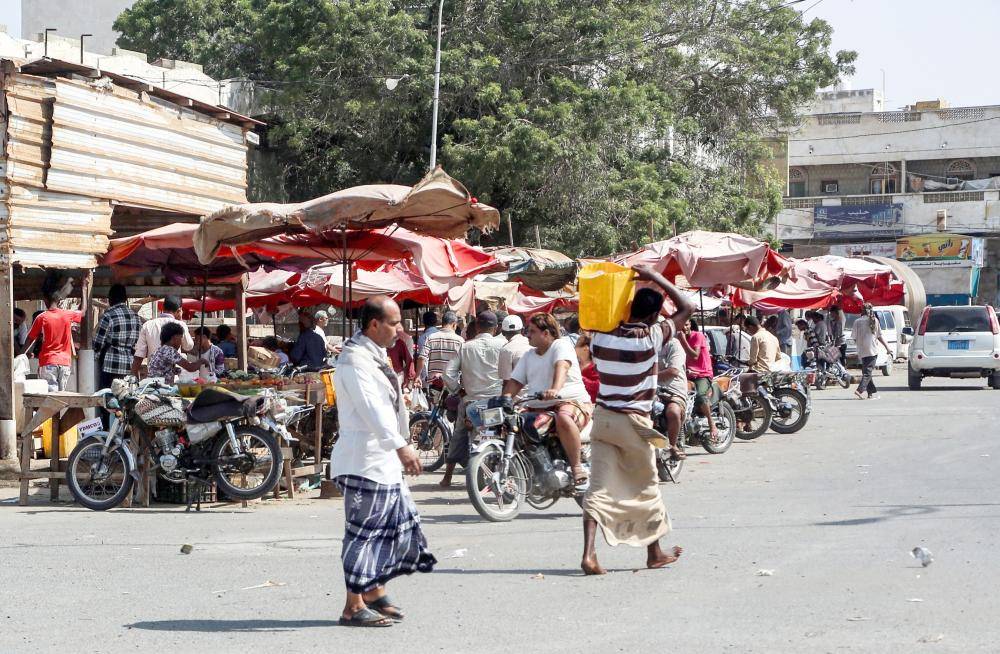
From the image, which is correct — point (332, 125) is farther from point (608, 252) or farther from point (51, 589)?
point (51, 589)

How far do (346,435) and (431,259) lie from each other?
24.0ft

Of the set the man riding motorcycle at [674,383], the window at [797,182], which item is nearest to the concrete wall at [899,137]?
the window at [797,182]

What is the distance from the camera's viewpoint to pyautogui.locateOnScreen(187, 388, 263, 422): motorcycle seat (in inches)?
436

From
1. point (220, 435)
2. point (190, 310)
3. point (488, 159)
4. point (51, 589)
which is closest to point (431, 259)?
point (220, 435)

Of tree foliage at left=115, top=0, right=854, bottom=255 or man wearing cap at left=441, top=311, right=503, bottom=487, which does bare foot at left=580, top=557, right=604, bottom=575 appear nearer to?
man wearing cap at left=441, top=311, right=503, bottom=487

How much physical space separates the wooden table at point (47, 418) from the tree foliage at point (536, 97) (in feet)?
57.2

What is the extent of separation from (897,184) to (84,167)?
5479cm

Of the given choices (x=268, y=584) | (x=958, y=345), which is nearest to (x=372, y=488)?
(x=268, y=584)

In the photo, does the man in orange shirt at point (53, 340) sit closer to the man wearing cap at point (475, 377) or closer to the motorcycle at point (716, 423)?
the man wearing cap at point (475, 377)

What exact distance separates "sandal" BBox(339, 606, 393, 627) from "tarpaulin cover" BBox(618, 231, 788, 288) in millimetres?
10752

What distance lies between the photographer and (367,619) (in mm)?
6352

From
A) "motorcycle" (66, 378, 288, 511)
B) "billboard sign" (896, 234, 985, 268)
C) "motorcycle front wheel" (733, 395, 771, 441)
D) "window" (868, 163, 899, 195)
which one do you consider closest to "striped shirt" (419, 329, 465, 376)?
"motorcycle" (66, 378, 288, 511)

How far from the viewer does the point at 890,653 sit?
5.62 m

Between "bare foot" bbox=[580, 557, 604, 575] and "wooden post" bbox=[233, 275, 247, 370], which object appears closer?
"bare foot" bbox=[580, 557, 604, 575]
